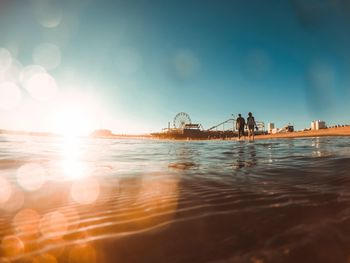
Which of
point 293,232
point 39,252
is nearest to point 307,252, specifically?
point 293,232

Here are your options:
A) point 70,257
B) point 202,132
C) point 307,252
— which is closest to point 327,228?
point 307,252

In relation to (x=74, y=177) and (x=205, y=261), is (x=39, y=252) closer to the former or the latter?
(x=205, y=261)

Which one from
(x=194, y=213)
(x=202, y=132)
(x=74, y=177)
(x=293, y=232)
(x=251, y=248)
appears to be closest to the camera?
(x=251, y=248)

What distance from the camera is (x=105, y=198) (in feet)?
10.6

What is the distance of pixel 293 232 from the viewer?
1849mm

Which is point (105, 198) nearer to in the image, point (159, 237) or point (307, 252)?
point (159, 237)

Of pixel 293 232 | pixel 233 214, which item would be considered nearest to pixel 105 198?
pixel 233 214

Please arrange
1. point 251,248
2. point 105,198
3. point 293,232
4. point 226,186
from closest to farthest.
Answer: point 251,248, point 293,232, point 105,198, point 226,186

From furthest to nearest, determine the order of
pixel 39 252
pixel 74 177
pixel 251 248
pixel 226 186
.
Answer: pixel 74 177 → pixel 226 186 → pixel 39 252 → pixel 251 248

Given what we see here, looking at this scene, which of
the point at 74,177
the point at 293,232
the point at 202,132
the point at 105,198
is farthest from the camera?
the point at 202,132

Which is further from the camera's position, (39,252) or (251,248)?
(39,252)

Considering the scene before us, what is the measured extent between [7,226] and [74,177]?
2.65 metres

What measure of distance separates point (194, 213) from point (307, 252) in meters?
1.16

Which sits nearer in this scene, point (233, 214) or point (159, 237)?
point (159, 237)
